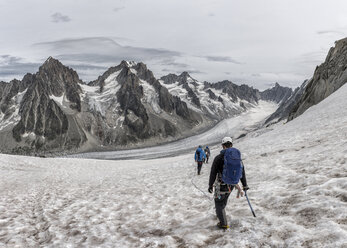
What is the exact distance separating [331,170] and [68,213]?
40.7ft

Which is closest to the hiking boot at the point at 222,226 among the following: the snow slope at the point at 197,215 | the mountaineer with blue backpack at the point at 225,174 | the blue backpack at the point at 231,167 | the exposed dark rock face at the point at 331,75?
the mountaineer with blue backpack at the point at 225,174

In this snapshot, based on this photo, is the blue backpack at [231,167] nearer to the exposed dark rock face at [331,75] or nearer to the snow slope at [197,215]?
the snow slope at [197,215]

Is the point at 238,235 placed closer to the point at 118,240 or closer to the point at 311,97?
the point at 118,240

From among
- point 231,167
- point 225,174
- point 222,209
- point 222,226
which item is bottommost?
point 222,226

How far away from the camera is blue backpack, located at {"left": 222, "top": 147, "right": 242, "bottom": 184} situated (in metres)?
7.82

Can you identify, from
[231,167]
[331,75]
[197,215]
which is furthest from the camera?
[331,75]

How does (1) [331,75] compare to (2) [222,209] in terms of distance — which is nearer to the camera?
(2) [222,209]

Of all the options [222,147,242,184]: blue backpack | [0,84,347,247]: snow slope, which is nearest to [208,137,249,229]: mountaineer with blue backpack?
[222,147,242,184]: blue backpack

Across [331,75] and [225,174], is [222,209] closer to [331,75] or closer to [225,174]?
[225,174]

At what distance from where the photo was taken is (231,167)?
785cm

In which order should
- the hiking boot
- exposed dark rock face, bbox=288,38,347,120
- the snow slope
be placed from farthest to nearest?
exposed dark rock face, bbox=288,38,347,120, the hiking boot, the snow slope

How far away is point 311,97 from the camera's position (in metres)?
69.9

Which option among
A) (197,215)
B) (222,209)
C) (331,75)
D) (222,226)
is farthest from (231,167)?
(331,75)

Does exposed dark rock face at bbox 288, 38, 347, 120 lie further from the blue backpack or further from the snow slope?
the blue backpack
